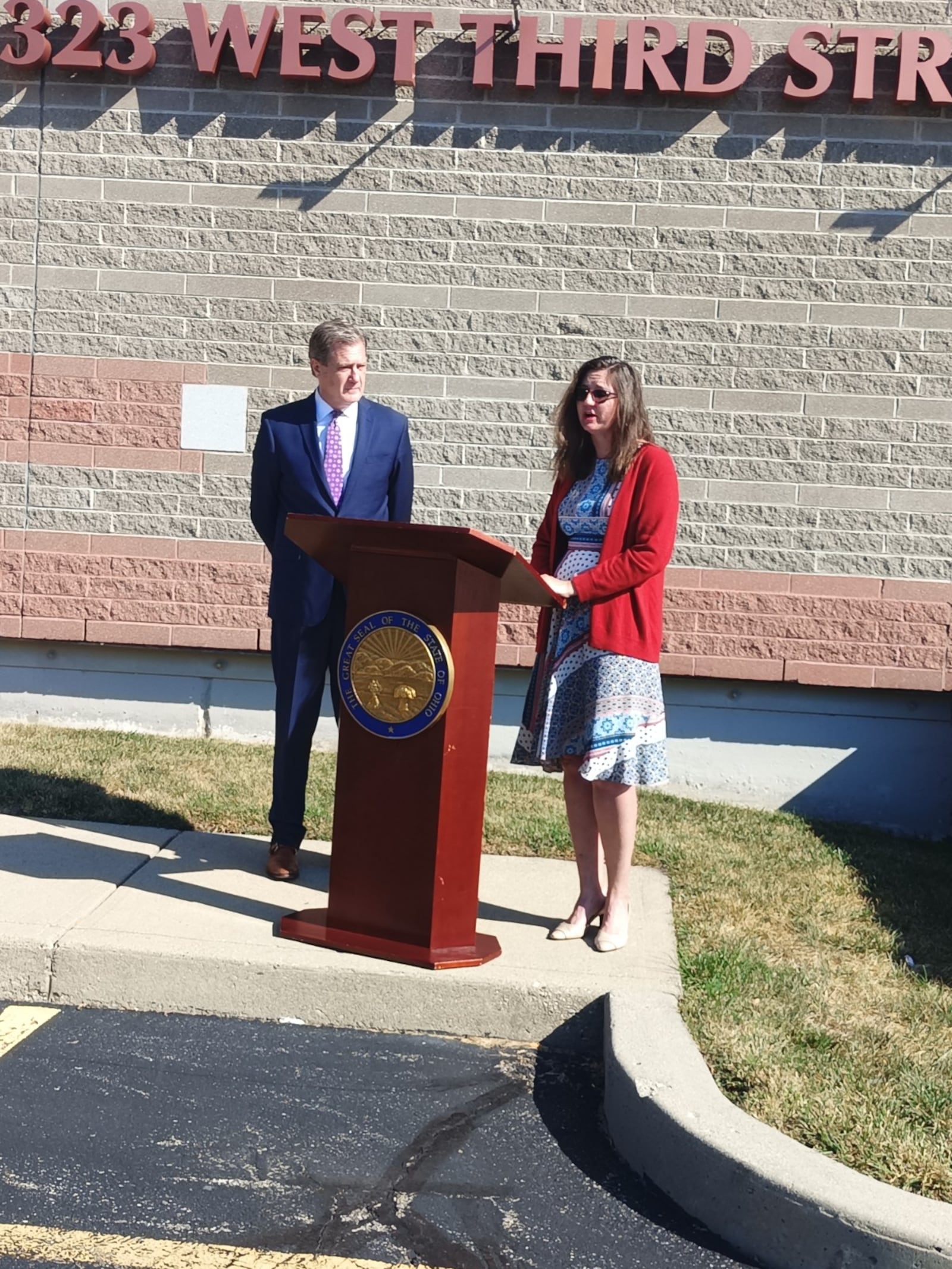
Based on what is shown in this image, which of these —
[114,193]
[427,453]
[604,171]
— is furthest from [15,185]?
[604,171]

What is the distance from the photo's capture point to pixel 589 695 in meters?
4.45

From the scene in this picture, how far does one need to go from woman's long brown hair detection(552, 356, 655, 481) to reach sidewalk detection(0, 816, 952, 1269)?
1611 millimetres

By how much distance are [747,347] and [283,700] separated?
376 centimetres

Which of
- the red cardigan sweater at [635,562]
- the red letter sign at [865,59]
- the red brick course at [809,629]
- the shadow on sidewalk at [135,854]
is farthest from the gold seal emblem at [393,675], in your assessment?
the red letter sign at [865,59]

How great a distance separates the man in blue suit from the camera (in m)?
5.05

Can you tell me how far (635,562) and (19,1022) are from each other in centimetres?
236

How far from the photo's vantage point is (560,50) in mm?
7371

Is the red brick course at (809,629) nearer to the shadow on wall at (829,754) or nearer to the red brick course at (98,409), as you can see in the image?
the shadow on wall at (829,754)

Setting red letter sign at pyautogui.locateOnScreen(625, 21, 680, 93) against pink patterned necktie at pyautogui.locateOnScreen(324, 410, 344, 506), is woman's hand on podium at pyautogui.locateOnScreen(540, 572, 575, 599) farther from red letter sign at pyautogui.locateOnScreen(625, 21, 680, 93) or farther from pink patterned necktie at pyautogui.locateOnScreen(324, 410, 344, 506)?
red letter sign at pyautogui.locateOnScreen(625, 21, 680, 93)

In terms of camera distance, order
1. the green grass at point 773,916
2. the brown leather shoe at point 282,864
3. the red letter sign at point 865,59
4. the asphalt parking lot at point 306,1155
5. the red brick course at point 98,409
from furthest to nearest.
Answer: the red brick course at point 98,409 → the red letter sign at point 865,59 → the brown leather shoe at point 282,864 → the green grass at point 773,916 → the asphalt parking lot at point 306,1155

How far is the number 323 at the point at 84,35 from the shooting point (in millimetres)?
7477

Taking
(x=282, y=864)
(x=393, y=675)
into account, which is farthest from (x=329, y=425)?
(x=282, y=864)

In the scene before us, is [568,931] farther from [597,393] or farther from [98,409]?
[98,409]

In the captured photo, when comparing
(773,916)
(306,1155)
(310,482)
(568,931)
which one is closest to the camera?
(306,1155)
